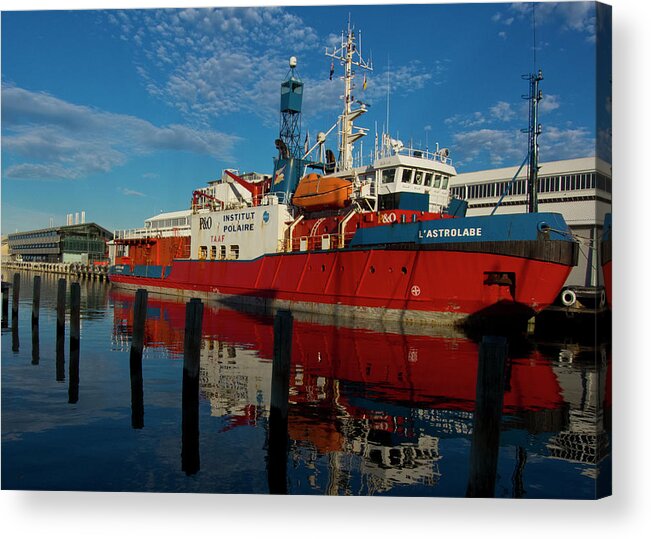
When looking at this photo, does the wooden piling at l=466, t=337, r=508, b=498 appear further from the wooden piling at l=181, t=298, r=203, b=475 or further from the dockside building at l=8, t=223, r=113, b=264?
the dockside building at l=8, t=223, r=113, b=264

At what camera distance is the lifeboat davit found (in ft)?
69.6

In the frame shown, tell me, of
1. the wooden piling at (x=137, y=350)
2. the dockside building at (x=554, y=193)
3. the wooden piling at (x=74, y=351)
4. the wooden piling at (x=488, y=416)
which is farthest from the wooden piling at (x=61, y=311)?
the dockside building at (x=554, y=193)

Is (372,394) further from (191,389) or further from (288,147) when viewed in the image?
(288,147)

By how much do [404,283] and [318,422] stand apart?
10.4 metres

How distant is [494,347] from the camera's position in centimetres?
478

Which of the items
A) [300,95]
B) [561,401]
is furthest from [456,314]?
[300,95]

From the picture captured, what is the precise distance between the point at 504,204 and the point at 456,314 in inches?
811

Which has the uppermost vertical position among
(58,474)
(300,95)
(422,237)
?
(300,95)

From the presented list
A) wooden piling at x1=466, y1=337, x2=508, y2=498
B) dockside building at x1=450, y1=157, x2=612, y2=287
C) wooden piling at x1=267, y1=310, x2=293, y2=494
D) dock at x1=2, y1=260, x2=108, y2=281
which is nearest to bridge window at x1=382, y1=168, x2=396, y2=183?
dockside building at x1=450, y1=157, x2=612, y2=287

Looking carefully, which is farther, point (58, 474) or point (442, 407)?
point (442, 407)

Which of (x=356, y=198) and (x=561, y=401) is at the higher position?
(x=356, y=198)

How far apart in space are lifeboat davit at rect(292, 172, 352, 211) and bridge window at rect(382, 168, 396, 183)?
1.38 meters

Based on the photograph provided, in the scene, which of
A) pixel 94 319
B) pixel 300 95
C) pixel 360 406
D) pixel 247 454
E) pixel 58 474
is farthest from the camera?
pixel 300 95

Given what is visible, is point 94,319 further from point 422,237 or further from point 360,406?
point 360,406
